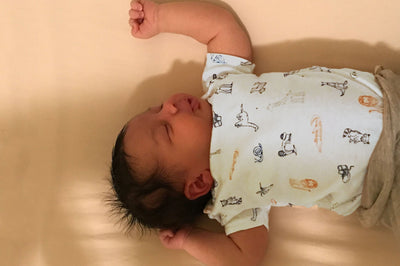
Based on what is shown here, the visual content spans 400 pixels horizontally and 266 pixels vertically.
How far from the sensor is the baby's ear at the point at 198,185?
39.8 inches

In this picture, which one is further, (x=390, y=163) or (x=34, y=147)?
(x=34, y=147)

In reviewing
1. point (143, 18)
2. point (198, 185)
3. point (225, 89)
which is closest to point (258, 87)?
point (225, 89)

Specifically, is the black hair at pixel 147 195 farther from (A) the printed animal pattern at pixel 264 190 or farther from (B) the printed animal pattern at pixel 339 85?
(B) the printed animal pattern at pixel 339 85

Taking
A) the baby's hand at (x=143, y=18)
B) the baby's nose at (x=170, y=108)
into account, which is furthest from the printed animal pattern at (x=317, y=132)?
the baby's hand at (x=143, y=18)

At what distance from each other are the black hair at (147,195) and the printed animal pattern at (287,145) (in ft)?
0.89

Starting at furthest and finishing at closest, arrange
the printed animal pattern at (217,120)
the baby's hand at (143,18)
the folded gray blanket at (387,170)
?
the baby's hand at (143,18), the printed animal pattern at (217,120), the folded gray blanket at (387,170)

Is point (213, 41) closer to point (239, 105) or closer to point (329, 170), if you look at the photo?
point (239, 105)

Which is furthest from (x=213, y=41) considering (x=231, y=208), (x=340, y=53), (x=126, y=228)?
(x=126, y=228)

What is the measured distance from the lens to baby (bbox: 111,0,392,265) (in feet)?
3.12

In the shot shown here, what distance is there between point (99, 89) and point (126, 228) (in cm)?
41

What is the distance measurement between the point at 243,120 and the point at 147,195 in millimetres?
303

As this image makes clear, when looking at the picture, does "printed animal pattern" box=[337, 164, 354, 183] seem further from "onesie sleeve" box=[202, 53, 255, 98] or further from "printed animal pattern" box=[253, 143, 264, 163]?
"onesie sleeve" box=[202, 53, 255, 98]

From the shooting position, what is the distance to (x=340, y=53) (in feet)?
3.62

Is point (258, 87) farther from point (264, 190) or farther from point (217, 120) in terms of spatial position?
point (264, 190)
